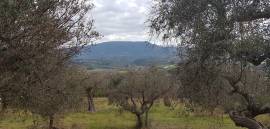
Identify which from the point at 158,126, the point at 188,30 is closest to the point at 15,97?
the point at 188,30

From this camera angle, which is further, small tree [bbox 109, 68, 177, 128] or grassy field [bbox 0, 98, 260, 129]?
small tree [bbox 109, 68, 177, 128]

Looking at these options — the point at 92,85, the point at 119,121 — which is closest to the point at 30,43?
the point at 119,121

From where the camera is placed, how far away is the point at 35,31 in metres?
13.1

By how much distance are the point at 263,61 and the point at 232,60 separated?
0.99 metres

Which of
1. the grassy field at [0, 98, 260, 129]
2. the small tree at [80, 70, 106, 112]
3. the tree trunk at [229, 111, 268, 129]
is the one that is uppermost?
the tree trunk at [229, 111, 268, 129]

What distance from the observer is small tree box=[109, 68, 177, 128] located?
60.6 m

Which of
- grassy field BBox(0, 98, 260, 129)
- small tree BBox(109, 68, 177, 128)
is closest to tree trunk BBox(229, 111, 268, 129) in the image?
grassy field BBox(0, 98, 260, 129)

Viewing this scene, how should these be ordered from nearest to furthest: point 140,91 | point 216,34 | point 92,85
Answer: point 216,34 → point 140,91 → point 92,85

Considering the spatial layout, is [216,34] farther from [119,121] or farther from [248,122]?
[119,121]

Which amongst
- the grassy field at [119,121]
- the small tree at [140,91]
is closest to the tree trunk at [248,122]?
the grassy field at [119,121]

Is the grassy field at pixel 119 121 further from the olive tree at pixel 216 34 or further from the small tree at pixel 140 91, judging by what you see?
the olive tree at pixel 216 34

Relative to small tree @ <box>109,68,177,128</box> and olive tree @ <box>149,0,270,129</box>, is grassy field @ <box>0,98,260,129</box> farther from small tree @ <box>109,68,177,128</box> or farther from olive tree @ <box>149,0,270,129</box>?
olive tree @ <box>149,0,270,129</box>

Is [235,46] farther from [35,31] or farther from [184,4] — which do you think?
[35,31]

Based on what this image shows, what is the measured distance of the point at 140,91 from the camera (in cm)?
6116
